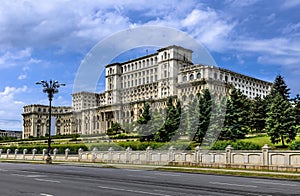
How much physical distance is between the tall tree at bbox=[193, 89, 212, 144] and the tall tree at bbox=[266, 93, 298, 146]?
10.2 metres

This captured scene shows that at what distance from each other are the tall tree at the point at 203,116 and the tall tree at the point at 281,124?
1019cm

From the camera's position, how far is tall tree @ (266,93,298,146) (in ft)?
185

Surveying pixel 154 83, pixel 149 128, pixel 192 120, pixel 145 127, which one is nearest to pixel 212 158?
pixel 192 120

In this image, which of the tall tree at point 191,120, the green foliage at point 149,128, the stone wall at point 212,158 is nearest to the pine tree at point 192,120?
the tall tree at point 191,120

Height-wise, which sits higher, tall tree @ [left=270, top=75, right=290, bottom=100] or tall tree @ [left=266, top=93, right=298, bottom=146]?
tall tree @ [left=270, top=75, right=290, bottom=100]

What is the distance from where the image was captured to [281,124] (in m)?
56.9

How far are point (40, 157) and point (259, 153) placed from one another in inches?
1506

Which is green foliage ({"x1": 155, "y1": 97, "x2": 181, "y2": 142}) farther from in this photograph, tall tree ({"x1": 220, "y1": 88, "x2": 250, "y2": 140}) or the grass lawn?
the grass lawn

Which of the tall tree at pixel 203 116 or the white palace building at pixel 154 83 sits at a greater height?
the white palace building at pixel 154 83

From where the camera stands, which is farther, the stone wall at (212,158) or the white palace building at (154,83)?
the white palace building at (154,83)

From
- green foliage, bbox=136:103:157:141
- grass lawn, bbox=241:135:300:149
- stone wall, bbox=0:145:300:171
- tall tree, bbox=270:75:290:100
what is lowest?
stone wall, bbox=0:145:300:171

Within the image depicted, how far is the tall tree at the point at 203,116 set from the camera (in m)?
62.7

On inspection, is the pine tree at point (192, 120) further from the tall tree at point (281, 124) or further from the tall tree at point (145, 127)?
the tall tree at point (281, 124)

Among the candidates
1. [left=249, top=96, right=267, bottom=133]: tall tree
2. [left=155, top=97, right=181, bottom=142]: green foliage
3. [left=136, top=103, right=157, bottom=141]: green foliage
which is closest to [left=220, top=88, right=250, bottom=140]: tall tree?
[left=155, top=97, right=181, bottom=142]: green foliage
